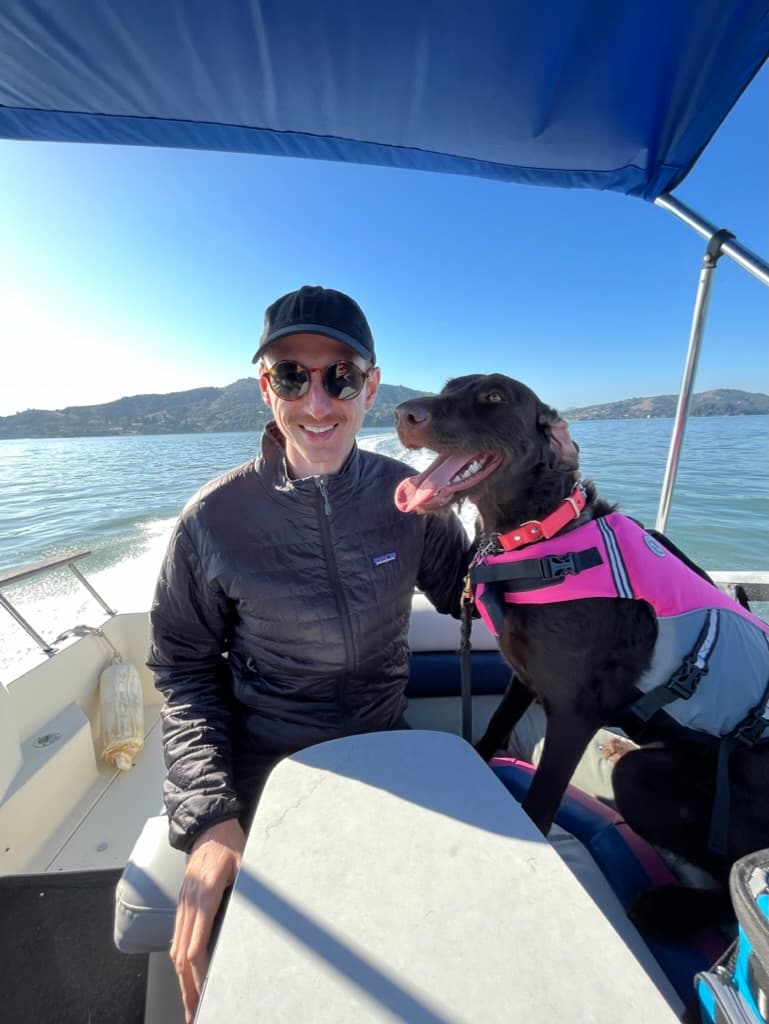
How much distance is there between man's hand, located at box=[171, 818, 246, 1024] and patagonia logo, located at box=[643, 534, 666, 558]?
146 cm

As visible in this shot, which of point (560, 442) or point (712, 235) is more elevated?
point (712, 235)

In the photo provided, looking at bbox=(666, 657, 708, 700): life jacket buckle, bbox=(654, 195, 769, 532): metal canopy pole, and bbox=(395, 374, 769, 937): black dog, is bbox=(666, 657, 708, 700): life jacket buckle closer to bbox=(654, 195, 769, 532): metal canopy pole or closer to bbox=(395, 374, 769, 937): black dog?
bbox=(395, 374, 769, 937): black dog

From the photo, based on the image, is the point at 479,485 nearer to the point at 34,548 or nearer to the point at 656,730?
the point at 656,730

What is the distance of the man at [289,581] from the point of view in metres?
1.48

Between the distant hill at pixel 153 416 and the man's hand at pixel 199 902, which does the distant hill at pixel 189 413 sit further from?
the man's hand at pixel 199 902

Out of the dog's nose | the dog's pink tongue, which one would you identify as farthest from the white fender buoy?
the dog's nose

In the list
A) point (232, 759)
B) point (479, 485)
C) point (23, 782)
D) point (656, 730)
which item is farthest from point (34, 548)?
point (656, 730)

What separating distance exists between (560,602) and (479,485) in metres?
0.46

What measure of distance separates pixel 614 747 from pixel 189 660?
5.53 feet

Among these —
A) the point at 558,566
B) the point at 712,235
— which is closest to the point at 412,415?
the point at 558,566

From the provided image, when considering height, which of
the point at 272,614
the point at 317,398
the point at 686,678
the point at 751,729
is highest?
the point at 317,398

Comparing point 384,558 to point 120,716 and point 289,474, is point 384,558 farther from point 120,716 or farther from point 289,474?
point 120,716

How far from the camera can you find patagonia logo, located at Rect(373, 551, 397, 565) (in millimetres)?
1593

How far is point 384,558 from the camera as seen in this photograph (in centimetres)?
161
